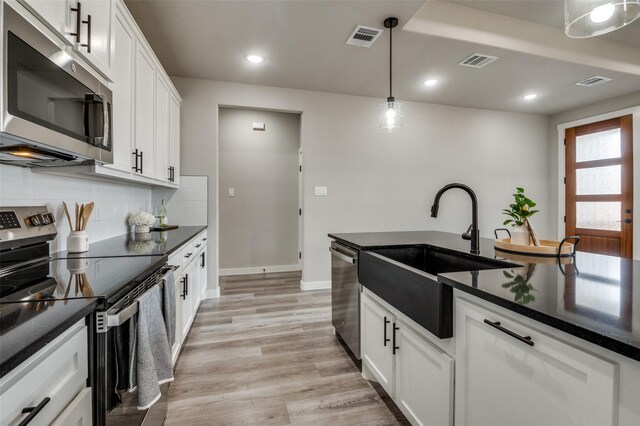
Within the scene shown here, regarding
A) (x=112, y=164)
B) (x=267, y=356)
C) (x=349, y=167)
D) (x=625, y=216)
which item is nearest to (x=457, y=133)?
(x=349, y=167)

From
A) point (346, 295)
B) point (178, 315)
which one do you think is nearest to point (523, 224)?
point (346, 295)

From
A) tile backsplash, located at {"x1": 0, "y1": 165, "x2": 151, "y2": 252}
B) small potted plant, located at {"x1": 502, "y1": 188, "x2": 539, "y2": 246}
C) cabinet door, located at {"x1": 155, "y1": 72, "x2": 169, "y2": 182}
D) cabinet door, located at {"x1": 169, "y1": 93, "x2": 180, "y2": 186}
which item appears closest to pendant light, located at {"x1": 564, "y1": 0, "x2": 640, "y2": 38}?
small potted plant, located at {"x1": 502, "y1": 188, "x2": 539, "y2": 246}

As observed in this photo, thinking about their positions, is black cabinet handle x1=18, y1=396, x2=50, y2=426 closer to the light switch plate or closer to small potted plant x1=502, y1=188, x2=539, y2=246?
small potted plant x1=502, y1=188, x2=539, y2=246

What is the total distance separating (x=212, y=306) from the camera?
331 cm

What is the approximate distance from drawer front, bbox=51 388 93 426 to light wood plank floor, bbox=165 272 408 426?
0.93 meters

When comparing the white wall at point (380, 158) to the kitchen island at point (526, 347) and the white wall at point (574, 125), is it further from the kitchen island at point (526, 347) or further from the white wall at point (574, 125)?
the kitchen island at point (526, 347)

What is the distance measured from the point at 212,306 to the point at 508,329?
3.07 metres

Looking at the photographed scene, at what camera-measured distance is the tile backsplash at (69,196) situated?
1.43 meters

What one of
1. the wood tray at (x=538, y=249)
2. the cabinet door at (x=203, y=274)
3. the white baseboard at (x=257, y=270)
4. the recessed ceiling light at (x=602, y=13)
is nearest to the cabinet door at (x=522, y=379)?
the wood tray at (x=538, y=249)

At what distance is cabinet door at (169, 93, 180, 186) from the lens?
10.1 feet

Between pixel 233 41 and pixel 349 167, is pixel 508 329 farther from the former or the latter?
pixel 349 167

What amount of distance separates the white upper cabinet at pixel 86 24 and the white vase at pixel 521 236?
226 centimetres

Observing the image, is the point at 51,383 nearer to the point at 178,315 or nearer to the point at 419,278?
the point at 419,278

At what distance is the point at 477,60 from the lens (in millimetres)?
3139
